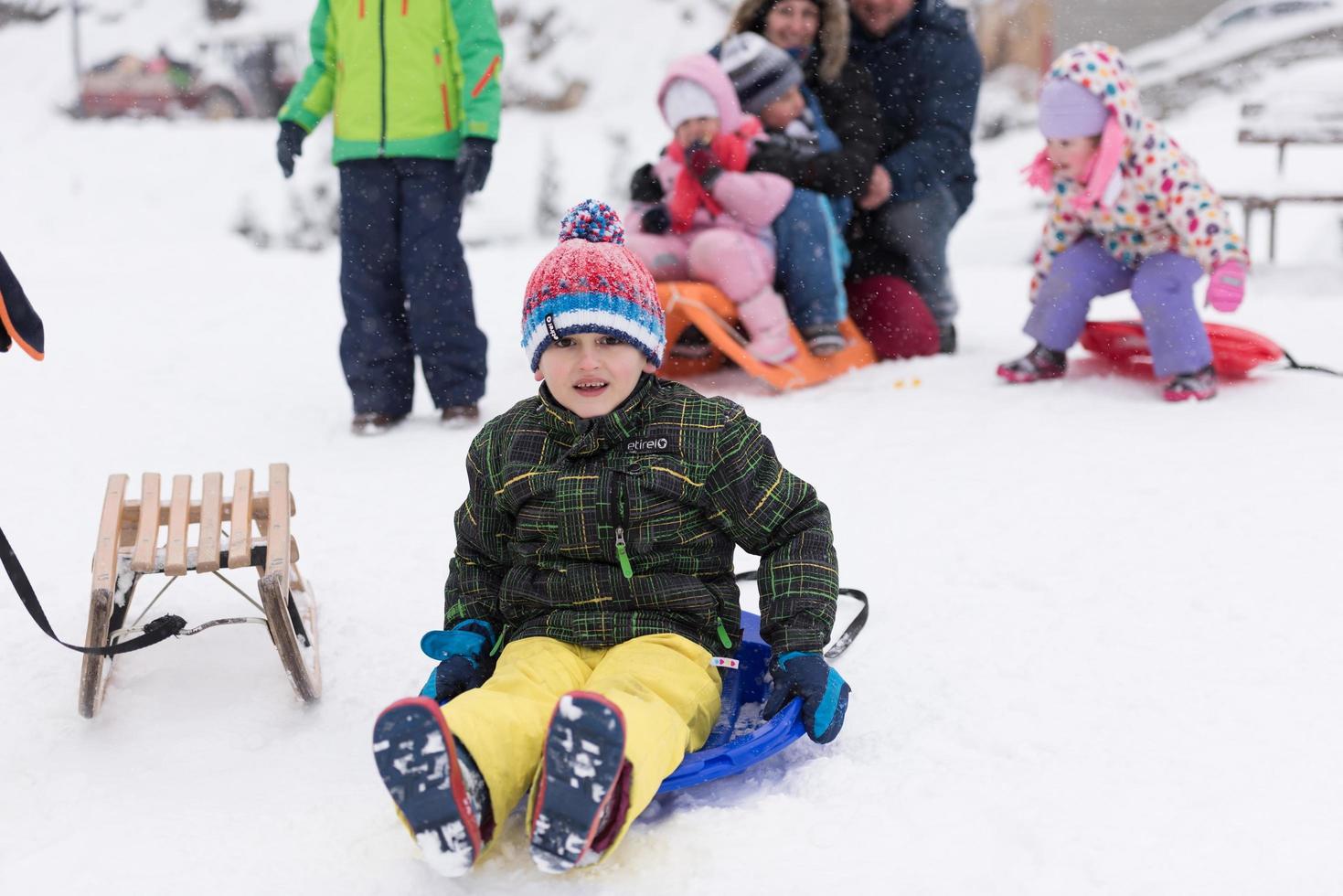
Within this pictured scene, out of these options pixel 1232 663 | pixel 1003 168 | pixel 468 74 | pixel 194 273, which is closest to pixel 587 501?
pixel 1232 663

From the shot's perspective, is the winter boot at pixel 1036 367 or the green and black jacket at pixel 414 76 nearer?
the green and black jacket at pixel 414 76

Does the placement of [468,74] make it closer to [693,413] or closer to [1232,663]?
[693,413]

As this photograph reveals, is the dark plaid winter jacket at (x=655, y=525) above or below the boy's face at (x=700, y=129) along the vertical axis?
below

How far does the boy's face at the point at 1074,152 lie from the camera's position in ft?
12.6

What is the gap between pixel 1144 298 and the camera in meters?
3.89

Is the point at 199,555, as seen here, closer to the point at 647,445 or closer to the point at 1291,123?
the point at 647,445

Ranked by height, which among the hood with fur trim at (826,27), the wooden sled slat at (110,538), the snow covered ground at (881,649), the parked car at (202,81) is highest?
the parked car at (202,81)

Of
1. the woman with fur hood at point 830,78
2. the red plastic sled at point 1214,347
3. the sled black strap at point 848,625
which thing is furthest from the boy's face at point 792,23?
the sled black strap at point 848,625

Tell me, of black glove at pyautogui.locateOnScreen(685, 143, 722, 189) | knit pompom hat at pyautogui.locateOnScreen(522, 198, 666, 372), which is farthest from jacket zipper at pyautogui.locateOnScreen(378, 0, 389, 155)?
knit pompom hat at pyautogui.locateOnScreen(522, 198, 666, 372)

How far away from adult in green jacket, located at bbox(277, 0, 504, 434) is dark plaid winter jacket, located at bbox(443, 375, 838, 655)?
1.96 metres

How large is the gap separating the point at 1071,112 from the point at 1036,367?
85 centimetres

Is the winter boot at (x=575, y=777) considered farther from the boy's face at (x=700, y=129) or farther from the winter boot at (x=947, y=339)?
the winter boot at (x=947, y=339)

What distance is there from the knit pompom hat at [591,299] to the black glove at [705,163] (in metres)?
2.27

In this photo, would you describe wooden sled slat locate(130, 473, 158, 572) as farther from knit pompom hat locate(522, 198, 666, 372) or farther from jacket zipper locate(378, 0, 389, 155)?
jacket zipper locate(378, 0, 389, 155)
